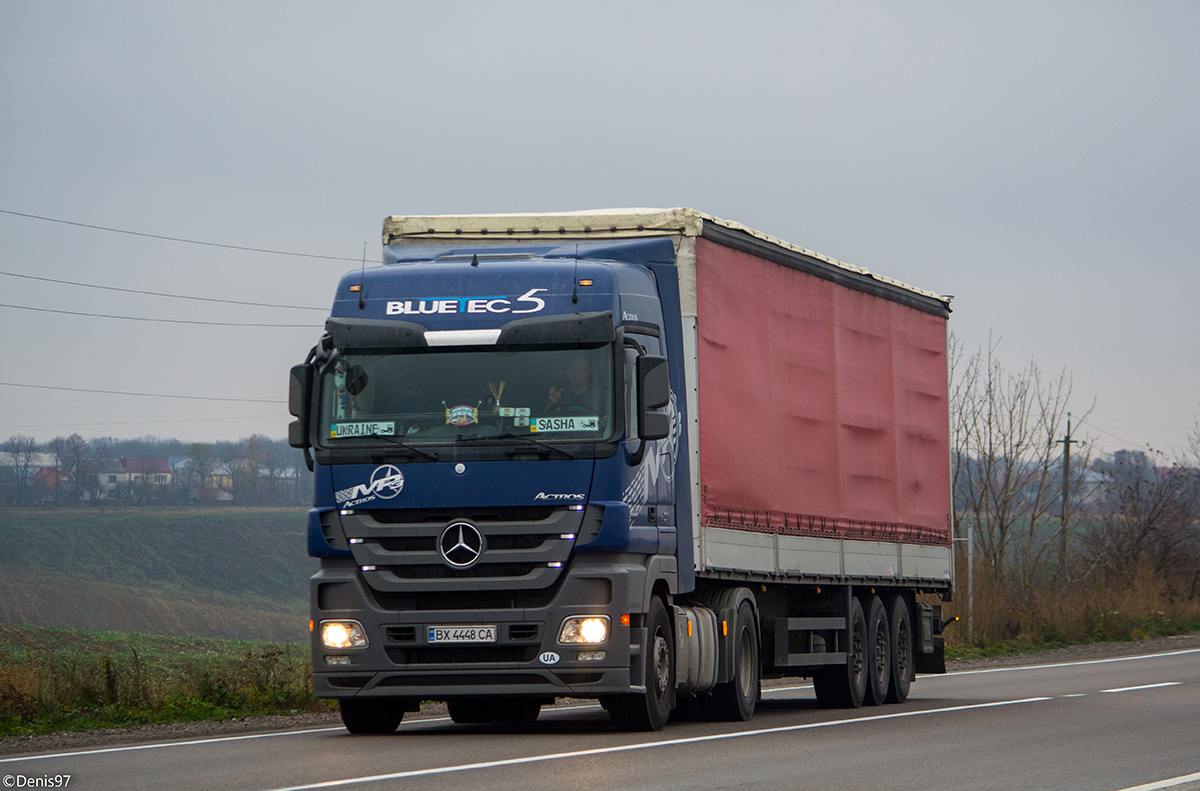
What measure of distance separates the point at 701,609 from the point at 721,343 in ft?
7.70

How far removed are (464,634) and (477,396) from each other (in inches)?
69.4

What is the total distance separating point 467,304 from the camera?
12.5 metres

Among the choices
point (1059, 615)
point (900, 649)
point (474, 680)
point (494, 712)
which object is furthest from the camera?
point (1059, 615)

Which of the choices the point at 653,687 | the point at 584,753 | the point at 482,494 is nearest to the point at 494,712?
the point at 653,687

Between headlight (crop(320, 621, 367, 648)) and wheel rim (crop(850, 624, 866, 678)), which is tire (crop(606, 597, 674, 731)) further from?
wheel rim (crop(850, 624, 866, 678))

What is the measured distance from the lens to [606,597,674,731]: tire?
1259cm

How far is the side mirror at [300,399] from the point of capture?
1239cm

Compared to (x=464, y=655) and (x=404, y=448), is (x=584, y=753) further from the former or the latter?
(x=404, y=448)

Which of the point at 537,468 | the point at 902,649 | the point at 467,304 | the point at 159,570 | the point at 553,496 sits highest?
the point at 467,304

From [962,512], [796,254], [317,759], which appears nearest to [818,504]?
[796,254]

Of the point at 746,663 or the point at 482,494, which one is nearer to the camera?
the point at 482,494

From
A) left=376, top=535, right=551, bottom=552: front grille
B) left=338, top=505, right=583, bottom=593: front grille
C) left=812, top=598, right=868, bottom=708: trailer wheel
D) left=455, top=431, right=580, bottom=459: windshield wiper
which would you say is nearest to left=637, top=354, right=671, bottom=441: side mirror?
left=455, top=431, right=580, bottom=459: windshield wiper

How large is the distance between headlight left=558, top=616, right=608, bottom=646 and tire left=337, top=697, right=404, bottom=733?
6.39ft

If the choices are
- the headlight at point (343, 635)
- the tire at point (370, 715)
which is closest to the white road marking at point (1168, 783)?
the headlight at point (343, 635)
